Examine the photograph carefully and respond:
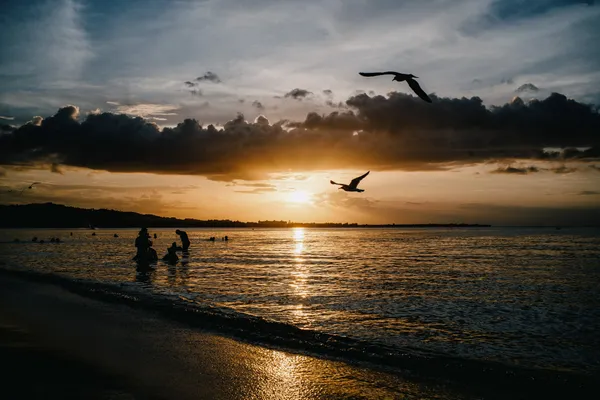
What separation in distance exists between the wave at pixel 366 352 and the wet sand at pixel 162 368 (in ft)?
2.39

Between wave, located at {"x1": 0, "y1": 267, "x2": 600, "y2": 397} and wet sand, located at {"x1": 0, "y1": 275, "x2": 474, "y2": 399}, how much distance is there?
728 millimetres

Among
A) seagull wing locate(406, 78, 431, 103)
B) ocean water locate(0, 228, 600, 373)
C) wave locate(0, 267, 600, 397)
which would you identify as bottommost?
ocean water locate(0, 228, 600, 373)

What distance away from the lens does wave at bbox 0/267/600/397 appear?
10.8 metres

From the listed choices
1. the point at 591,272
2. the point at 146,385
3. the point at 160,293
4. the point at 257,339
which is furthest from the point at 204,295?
the point at 591,272

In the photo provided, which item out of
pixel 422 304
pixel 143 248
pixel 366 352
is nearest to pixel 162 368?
pixel 366 352

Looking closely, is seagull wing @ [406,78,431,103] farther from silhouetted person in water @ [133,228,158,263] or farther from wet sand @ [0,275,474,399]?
silhouetted person in water @ [133,228,158,263]

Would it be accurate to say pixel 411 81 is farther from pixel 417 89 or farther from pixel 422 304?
pixel 422 304

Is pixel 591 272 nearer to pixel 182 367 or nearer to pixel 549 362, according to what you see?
pixel 549 362

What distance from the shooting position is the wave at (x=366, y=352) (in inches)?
427

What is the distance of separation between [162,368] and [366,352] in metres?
5.63

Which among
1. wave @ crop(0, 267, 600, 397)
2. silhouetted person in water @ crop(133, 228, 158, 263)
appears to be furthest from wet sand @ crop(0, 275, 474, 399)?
silhouetted person in water @ crop(133, 228, 158, 263)

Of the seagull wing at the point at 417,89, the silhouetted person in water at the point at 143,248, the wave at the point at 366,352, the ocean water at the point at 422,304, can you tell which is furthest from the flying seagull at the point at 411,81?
the silhouetted person in water at the point at 143,248

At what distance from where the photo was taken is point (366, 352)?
1294 cm

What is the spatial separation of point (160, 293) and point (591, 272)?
35399 mm
